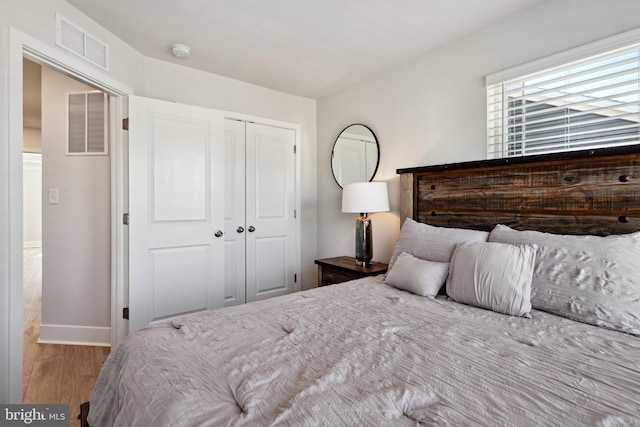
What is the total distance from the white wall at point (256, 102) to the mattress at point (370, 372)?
2.34 m

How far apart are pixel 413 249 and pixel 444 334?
3.12 ft

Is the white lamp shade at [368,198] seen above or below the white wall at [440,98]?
below

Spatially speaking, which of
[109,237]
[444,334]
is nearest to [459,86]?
[444,334]

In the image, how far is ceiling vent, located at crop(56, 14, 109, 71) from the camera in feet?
6.73

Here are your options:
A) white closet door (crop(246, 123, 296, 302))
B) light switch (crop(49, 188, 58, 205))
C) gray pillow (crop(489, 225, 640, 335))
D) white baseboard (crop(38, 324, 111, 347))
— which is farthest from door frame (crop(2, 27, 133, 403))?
gray pillow (crop(489, 225, 640, 335))

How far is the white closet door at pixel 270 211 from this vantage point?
3.56 meters

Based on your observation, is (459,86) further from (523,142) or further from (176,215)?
(176,215)

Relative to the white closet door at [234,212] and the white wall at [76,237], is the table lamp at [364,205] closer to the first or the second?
the white closet door at [234,212]

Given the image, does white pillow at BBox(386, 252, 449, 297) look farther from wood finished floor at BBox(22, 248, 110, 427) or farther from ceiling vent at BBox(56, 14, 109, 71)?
ceiling vent at BBox(56, 14, 109, 71)

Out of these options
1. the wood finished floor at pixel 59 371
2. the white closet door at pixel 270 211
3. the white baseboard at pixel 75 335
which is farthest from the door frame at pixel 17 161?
the white closet door at pixel 270 211

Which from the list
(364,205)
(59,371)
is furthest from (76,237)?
(364,205)

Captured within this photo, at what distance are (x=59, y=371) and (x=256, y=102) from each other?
2.91 m

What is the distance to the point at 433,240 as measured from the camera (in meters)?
2.17

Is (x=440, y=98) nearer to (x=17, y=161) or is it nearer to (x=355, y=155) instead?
(x=355, y=155)
